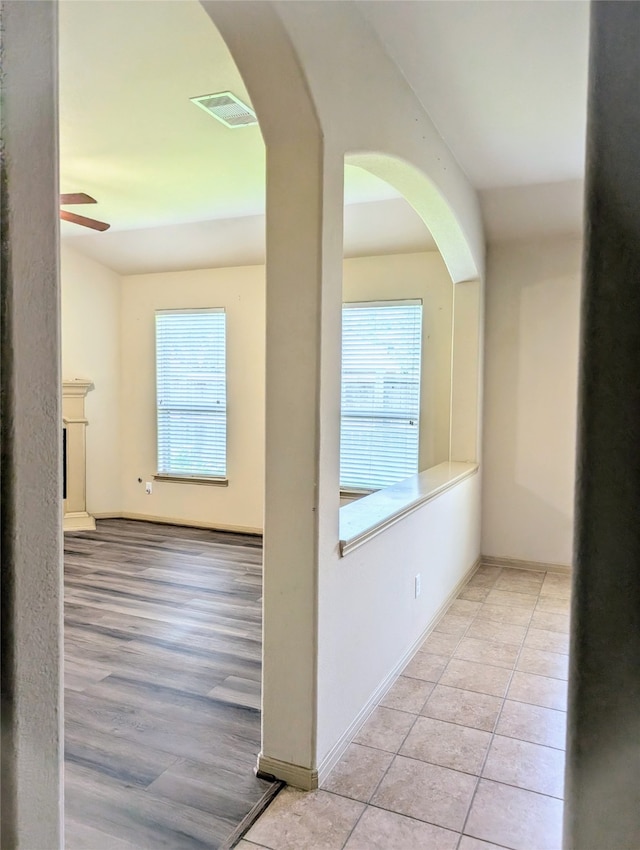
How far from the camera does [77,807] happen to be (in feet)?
6.56

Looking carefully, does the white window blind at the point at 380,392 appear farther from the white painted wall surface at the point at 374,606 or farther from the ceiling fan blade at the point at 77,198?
the ceiling fan blade at the point at 77,198

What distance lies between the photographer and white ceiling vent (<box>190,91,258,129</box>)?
9.60 feet

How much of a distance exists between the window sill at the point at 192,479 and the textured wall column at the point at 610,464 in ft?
18.0

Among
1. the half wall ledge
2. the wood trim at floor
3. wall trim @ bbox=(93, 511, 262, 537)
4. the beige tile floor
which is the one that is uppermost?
the half wall ledge

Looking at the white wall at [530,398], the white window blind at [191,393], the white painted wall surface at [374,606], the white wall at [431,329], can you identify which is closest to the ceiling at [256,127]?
Answer: the white wall at [431,329]

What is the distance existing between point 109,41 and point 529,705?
345cm

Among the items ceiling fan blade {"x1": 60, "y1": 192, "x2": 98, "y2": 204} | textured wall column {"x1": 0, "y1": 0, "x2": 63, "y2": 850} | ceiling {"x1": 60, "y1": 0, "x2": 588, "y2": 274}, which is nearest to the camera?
textured wall column {"x1": 0, "y1": 0, "x2": 63, "y2": 850}

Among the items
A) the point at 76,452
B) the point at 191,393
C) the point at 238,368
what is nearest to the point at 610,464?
the point at 238,368

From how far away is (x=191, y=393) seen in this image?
6.17 metres

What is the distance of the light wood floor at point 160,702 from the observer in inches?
77.6

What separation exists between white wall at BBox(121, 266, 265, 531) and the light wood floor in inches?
47.1

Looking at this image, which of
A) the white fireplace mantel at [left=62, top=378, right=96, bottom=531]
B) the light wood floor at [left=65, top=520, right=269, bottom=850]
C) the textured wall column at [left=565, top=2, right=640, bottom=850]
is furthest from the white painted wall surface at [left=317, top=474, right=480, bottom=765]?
the white fireplace mantel at [left=62, top=378, right=96, bottom=531]

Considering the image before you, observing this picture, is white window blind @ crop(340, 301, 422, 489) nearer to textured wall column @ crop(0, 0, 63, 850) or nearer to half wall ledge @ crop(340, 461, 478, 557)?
half wall ledge @ crop(340, 461, 478, 557)

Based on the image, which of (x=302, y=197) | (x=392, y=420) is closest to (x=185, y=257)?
(x=392, y=420)
